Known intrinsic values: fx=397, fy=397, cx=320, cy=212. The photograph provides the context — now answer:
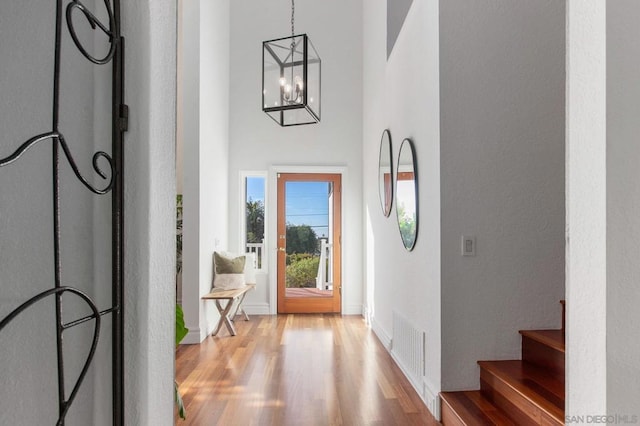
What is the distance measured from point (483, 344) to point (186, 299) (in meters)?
3.17

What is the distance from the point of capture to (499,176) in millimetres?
2549

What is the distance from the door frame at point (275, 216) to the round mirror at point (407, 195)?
2293 mm

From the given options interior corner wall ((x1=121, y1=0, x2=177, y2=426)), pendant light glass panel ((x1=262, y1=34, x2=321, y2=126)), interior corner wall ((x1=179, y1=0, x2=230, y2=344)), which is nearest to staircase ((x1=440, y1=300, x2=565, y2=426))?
interior corner wall ((x1=121, y1=0, x2=177, y2=426))

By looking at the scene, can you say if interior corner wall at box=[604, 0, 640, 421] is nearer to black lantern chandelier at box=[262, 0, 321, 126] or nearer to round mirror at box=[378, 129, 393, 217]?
black lantern chandelier at box=[262, 0, 321, 126]

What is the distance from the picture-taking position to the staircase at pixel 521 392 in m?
2.00

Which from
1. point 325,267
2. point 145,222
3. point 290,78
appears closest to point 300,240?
point 325,267

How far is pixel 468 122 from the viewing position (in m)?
2.54

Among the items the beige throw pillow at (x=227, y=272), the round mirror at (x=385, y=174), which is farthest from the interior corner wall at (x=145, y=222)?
the beige throw pillow at (x=227, y=272)

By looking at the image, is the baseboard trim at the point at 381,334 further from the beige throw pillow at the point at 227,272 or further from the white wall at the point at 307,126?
the beige throw pillow at the point at 227,272

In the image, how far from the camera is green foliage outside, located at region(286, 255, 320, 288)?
5.91m

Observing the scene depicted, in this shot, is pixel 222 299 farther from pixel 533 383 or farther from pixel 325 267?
pixel 533 383

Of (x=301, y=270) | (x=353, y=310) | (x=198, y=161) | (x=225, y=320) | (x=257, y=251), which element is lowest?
(x=353, y=310)

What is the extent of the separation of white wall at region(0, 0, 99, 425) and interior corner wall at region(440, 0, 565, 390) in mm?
2092

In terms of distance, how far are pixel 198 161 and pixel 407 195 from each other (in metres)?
2.40
